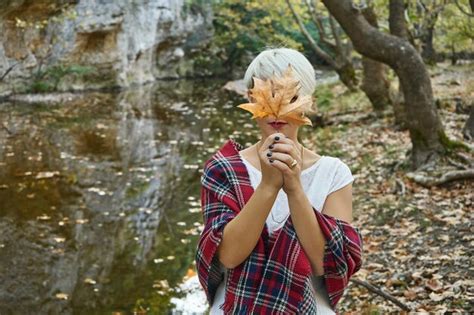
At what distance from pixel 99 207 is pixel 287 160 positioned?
7.39 metres

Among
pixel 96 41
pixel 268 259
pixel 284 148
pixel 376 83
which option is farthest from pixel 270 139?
pixel 96 41

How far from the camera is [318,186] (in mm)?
2080

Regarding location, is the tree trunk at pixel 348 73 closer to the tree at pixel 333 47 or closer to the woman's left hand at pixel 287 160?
the tree at pixel 333 47

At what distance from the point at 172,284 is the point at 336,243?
448 cm

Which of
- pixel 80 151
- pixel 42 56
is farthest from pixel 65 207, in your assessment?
pixel 42 56

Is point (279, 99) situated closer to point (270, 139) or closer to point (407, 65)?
point (270, 139)

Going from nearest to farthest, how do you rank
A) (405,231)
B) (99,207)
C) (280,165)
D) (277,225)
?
(280,165) < (277,225) < (405,231) < (99,207)

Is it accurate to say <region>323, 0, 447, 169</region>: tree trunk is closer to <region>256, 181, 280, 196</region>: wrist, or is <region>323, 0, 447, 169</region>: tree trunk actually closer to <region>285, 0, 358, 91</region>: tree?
<region>256, 181, 280, 196</region>: wrist

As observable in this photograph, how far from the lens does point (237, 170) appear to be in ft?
6.79

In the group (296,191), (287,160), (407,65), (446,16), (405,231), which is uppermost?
(287,160)

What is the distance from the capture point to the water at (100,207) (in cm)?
607

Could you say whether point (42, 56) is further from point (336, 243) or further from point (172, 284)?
point (336, 243)

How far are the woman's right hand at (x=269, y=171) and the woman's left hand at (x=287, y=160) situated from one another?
0.01 meters

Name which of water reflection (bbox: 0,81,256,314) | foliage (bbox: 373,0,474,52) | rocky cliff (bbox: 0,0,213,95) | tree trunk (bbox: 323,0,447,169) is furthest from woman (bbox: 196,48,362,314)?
rocky cliff (bbox: 0,0,213,95)
